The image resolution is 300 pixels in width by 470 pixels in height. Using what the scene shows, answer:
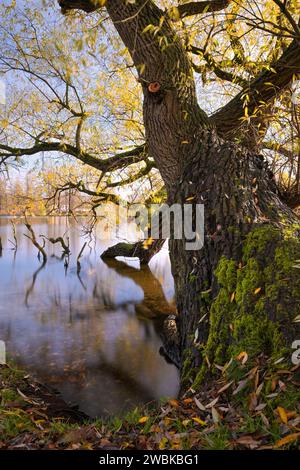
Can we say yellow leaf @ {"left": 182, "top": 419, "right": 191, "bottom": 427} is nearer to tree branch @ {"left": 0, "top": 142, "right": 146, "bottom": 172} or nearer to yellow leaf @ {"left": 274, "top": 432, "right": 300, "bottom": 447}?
yellow leaf @ {"left": 274, "top": 432, "right": 300, "bottom": 447}

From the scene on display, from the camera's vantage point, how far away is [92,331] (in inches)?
283

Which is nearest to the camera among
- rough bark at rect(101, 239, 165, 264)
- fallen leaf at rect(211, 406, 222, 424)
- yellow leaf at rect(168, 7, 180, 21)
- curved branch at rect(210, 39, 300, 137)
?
fallen leaf at rect(211, 406, 222, 424)

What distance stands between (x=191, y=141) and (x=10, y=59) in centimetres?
685

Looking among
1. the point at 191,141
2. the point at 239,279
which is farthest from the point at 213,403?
the point at 191,141

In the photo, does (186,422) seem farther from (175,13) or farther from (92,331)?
(92,331)

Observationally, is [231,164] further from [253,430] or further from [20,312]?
[20,312]

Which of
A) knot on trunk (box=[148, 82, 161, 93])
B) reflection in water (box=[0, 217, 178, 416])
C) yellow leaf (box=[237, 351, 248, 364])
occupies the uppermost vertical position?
knot on trunk (box=[148, 82, 161, 93])

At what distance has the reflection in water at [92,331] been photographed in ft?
15.7

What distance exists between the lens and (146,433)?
2.04 meters

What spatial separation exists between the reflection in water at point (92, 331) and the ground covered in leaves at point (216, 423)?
2027 millimetres

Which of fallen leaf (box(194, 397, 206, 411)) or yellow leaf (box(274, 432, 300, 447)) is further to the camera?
fallen leaf (box(194, 397, 206, 411))

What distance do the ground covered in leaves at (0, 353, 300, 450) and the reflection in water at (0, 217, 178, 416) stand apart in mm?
2027

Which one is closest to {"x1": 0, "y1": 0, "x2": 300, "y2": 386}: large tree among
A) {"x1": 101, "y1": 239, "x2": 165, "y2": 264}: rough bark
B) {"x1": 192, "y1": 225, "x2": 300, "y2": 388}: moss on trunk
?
{"x1": 192, "y1": 225, "x2": 300, "y2": 388}: moss on trunk

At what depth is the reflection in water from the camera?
188 inches
